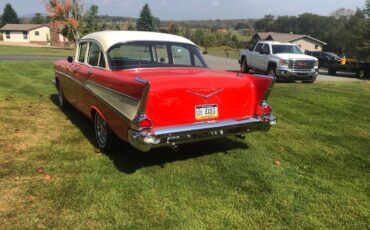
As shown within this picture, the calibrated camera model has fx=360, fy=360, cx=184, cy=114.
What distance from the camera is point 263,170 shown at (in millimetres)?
4922

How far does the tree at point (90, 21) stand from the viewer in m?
55.0

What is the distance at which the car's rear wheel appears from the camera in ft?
17.1

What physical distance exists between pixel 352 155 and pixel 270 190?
6.74 ft

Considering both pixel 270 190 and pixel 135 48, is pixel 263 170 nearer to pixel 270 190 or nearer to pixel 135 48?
pixel 270 190

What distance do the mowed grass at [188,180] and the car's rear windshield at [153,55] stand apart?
1.33 metres

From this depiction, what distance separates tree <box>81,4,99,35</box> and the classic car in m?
51.8

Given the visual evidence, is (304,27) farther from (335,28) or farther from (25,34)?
(25,34)

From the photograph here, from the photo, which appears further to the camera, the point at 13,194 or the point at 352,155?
the point at 352,155

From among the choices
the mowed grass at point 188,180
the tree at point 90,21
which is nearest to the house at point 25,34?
the tree at point 90,21

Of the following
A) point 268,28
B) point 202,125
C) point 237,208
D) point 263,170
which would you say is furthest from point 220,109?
point 268,28

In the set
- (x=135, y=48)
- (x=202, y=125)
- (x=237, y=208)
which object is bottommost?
(x=237, y=208)

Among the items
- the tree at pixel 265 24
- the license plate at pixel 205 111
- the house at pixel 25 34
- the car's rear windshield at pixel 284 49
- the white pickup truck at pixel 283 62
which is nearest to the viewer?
the license plate at pixel 205 111

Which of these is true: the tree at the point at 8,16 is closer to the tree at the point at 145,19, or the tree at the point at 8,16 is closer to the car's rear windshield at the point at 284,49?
the tree at the point at 145,19

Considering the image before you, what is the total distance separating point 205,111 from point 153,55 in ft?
5.63
